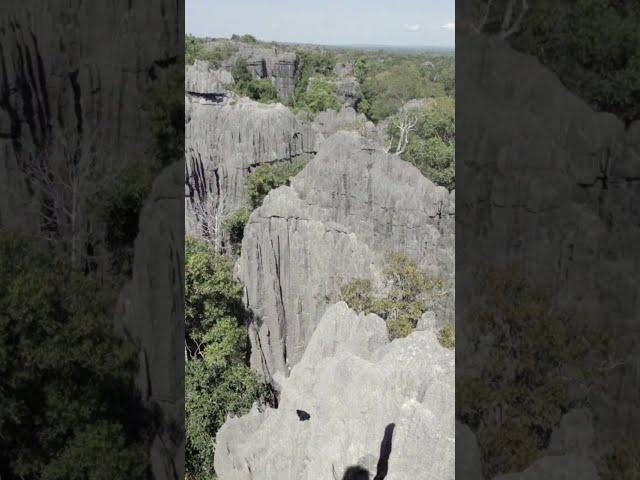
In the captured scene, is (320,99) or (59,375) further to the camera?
(320,99)

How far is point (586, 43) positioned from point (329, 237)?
347 cm

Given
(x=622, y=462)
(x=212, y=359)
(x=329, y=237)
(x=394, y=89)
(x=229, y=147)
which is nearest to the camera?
(x=622, y=462)

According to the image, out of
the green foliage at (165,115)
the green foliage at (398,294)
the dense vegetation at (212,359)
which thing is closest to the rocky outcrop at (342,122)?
the green foliage at (398,294)

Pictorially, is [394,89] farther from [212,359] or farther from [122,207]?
[122,207]

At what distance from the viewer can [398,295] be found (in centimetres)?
791

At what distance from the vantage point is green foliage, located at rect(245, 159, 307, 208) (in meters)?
9.70

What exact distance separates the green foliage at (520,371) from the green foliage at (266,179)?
161 inches

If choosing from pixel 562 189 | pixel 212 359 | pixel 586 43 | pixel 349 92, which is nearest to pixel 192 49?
pixel 349 92

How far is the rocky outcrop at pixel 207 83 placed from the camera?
1147cm

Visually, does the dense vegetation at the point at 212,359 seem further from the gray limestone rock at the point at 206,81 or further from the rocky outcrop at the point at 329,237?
the gray limestone rock at the point at 206,81

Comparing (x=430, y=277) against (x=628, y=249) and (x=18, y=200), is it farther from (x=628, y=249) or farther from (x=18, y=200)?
(x=18, y=200)

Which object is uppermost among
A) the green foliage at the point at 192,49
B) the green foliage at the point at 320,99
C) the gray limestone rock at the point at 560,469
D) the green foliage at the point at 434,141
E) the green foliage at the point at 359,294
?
the green foliage at the point at 192,49

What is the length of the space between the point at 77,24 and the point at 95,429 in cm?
288

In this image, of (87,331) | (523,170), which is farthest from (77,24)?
(523,170)
